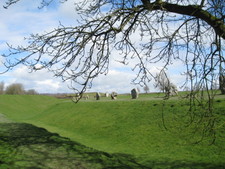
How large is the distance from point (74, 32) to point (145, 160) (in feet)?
17.7

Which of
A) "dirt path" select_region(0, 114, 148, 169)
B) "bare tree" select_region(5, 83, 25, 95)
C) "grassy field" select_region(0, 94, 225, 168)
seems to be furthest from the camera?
"bare tree" select_region(5, 83, 25, 95)

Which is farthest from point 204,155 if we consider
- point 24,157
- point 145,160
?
point 24,157

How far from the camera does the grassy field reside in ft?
32.0

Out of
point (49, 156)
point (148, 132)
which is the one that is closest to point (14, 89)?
point (148, 132)

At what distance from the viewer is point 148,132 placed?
13188 millimetres

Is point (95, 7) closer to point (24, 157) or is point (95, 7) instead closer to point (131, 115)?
point (24, 157)

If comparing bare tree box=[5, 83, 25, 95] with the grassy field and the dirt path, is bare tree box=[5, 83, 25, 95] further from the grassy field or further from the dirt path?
the dirt path

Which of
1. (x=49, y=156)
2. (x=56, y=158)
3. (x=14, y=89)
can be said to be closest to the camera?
(x=56, y=158)

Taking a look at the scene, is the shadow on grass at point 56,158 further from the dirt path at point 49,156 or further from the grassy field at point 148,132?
the grassy field at point 148,132

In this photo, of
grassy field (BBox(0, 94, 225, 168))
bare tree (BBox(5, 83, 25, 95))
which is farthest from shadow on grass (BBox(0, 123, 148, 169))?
bare tree (BBox(5, 83, 25, 95))

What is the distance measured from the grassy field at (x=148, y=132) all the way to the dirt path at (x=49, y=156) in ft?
2.95

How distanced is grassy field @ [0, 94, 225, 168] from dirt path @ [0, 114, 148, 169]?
900mm

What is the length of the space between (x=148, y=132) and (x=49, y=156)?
5.94 meters

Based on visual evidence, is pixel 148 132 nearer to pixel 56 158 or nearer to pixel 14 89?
pixel 56 158
